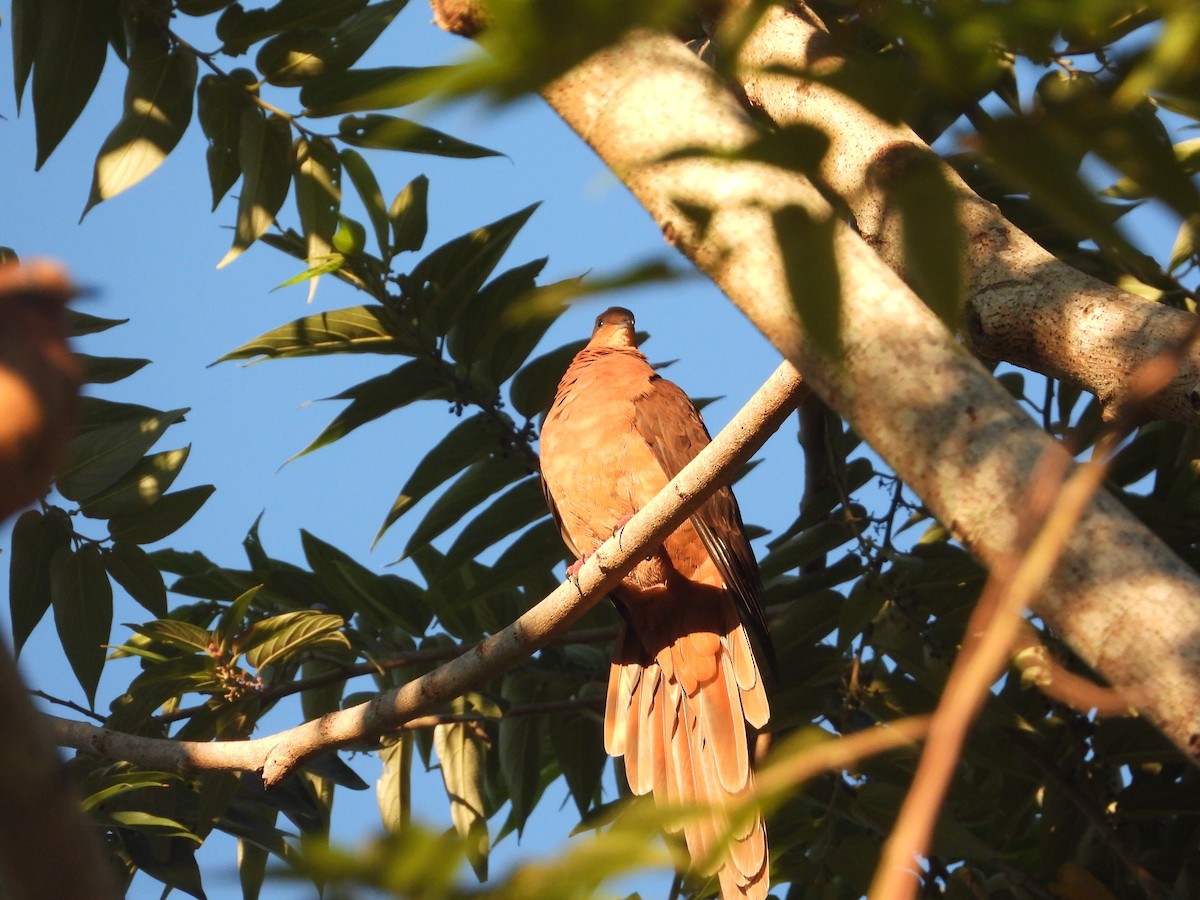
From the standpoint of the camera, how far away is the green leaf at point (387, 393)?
3.71m

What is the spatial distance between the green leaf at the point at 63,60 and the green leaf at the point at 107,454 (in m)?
0.71

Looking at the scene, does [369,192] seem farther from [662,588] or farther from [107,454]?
[662,588]

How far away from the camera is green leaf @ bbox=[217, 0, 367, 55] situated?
3.39m

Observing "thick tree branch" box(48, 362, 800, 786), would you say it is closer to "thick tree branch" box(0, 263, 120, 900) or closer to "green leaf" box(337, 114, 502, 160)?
"green leaf" box(337, 114, 502, 160)

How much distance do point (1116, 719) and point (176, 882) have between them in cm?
245

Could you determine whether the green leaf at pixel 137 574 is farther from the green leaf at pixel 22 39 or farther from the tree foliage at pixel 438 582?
the green leaf at pixel 22 39

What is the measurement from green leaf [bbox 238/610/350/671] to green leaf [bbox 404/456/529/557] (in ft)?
2.38

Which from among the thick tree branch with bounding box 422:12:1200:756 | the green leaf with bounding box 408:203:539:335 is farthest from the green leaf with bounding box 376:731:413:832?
the thick tree branch with bounding box 422:12:1200:756

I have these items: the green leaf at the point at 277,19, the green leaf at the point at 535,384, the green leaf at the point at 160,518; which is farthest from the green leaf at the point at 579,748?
the green leaf at the point at 277,19

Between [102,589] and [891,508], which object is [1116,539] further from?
[102,589]

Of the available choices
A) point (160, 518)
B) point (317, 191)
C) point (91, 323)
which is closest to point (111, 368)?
point (91, 323)

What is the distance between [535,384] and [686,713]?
120 cm

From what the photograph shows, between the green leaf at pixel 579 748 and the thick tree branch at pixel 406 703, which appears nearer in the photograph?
the thick tree branch at pixel 406 703

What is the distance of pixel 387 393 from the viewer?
12.4 feet
